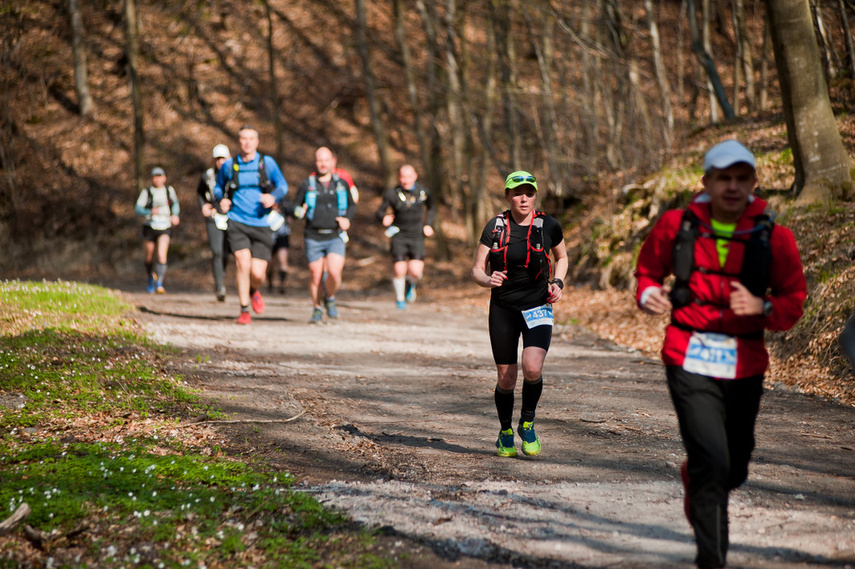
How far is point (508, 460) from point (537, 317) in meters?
1.05

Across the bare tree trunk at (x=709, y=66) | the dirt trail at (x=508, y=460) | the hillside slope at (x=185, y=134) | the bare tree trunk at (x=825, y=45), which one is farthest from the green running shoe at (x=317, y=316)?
the bare tree trunk at (x=709, y=66)

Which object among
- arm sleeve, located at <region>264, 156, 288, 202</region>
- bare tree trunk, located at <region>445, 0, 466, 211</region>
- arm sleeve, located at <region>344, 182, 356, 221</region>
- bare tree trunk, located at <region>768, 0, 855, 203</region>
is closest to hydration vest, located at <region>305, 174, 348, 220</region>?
arm sleeve, located at <region>344, 182, 356, 221</region>

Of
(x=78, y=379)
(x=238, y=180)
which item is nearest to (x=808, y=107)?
(x=238, y=180)

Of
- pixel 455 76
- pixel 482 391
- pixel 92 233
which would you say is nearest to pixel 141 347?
pixel 482 391

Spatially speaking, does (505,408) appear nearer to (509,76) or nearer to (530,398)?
(530,398)

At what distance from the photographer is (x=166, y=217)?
15.6 m

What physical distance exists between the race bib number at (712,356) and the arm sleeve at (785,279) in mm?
213

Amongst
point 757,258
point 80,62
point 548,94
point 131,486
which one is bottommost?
point 131,486

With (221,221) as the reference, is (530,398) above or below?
below

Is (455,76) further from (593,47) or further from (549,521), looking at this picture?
(549,521)

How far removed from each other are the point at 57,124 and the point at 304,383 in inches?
1037

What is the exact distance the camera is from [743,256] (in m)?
3.51

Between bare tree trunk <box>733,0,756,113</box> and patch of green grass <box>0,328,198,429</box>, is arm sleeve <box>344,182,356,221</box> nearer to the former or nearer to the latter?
patch of green grass <box>0,328,198,429</box>

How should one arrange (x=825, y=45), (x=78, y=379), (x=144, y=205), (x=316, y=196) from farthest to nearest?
(x=144, y=205) < (x=825, y=45) < (x=316, y=196) < (x=78, y=379)
